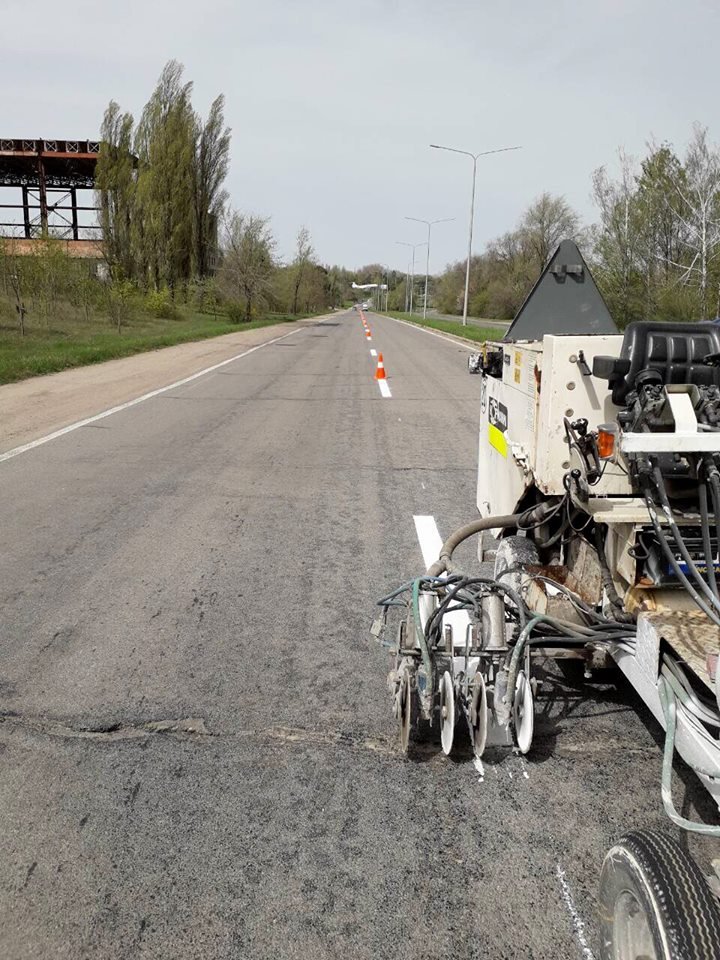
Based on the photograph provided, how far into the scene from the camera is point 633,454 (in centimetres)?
298

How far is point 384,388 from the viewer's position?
16625 mm

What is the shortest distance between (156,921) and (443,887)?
870mm

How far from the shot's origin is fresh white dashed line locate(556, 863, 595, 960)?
2.30 meters

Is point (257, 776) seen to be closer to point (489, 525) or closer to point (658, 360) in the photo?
point (489, 525)

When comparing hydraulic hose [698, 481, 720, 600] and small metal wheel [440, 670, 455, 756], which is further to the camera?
small metal wheel [440, 670, 455, 756]

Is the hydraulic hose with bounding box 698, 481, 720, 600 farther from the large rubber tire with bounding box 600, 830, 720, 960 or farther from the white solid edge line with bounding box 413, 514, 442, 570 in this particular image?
the white solid edge line with bounding box 413, 514, 442, 570

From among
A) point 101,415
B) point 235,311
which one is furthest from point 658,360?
point 235,311

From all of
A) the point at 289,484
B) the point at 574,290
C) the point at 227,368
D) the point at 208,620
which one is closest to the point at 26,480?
the point at 289,484

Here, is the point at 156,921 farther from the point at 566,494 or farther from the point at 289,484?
the point at 289,484

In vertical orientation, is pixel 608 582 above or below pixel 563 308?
below

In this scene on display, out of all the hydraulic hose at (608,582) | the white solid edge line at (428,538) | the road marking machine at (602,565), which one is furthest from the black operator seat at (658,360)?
the white solid edge line at (428,538)

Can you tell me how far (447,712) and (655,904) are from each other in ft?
4.48

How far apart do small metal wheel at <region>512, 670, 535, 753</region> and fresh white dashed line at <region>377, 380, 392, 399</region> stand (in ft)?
40.0

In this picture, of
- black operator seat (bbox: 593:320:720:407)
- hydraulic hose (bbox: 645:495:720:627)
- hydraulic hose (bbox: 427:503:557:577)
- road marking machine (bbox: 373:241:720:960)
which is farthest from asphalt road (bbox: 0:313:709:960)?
black operator seat (bbox: 593:320:720:407)
